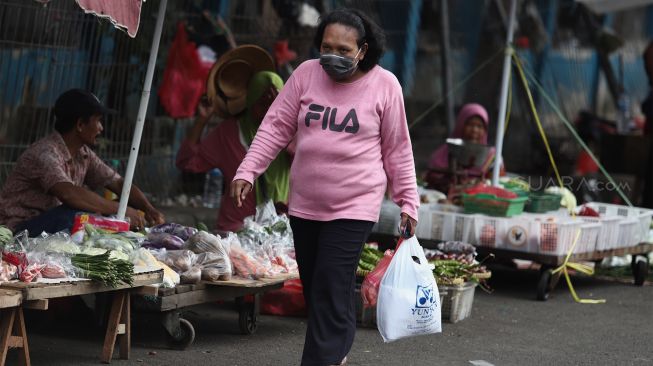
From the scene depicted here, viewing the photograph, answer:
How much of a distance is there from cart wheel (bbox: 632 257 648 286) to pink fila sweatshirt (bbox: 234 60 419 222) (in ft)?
17.3

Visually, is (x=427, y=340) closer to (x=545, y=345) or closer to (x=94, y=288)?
(x=545, y=345)

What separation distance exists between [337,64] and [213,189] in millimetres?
6677

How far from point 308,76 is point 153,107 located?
561cm

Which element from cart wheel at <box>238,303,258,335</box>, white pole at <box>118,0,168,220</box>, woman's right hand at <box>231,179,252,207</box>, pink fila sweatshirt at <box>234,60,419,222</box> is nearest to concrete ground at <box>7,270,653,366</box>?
cart wheel at <box>238,303,258,335</box>

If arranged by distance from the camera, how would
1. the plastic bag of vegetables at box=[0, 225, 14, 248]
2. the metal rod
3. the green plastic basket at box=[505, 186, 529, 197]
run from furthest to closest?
the metal rod < the green plastic basket at box=[505, 186, 529, 197] < the plastic bag of vegetables at box=[0, 225, 14, 248]

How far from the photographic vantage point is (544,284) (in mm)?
9484

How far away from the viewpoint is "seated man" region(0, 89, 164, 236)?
24.2 ft

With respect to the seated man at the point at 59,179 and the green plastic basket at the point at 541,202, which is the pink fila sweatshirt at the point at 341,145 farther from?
the green plastic basket at the point at 541,202

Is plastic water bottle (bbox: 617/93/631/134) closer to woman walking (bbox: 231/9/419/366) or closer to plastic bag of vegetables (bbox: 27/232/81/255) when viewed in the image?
woman walking (bbox: 231/9/419/366)

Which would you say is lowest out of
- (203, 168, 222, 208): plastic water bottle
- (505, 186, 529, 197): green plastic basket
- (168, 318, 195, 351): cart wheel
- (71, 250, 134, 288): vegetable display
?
(168, 318, 195, 351): cart wheel

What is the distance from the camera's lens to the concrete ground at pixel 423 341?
6871 mm

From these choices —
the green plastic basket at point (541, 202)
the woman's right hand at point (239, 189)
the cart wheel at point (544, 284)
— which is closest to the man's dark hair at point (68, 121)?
the woman's right hand at point (239, 189)

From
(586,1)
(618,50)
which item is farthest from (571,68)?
(586,1)

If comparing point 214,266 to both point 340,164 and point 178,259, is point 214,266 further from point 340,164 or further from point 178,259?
point 340,164
